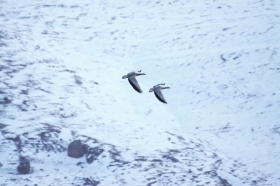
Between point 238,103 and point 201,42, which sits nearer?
point 238,103

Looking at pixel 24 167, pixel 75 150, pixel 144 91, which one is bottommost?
pixel 24 167

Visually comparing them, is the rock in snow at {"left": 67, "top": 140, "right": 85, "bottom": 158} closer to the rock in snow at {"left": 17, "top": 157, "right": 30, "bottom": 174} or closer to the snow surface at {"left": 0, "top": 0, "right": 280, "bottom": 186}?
the snow surface at {"left": 0, "top": 0, "right": 280, "bottom": 186}

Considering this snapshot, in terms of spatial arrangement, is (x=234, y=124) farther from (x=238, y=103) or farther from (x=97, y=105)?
(x=97, y=105)

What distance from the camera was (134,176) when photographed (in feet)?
101

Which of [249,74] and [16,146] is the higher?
[249,74]

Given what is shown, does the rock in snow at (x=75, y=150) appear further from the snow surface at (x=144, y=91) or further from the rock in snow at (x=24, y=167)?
the rock in snow at (x=24, y=167)

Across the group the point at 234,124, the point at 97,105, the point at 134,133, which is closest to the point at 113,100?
the point at 97,105

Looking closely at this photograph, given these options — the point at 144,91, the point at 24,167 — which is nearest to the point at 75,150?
the point at 24,167

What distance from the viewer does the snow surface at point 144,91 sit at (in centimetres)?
3162

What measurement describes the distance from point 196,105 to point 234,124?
112 inches

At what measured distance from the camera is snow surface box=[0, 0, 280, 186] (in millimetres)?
31625

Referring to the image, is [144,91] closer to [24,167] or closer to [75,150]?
[75,150]

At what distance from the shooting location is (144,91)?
40.5 meters

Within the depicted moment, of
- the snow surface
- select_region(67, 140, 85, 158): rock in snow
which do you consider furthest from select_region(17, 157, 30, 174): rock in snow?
select_region(67, 140, 85, 158): rock in snow
